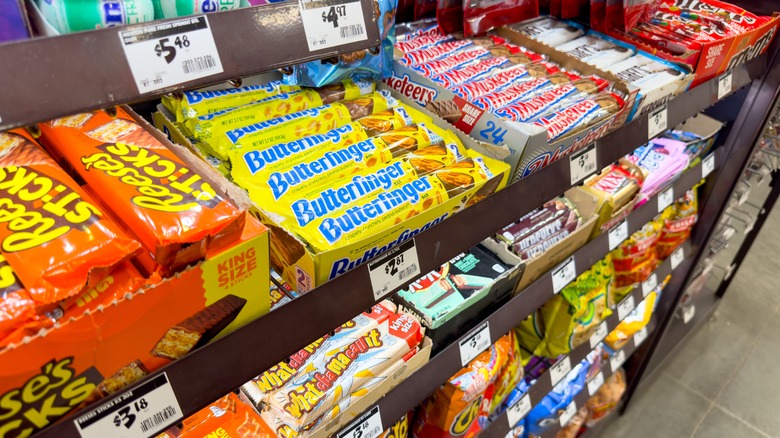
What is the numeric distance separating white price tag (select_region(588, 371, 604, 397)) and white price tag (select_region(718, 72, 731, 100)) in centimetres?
110

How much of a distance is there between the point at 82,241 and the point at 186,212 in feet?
0.35

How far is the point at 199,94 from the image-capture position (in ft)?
3.40

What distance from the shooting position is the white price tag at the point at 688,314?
9.16 feet

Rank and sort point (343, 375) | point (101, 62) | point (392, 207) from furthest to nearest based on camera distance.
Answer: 1. point (343, 375)
2. point (392, 207)
3. point (101, 62)

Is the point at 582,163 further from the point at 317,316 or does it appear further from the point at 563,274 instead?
the point at 317,316

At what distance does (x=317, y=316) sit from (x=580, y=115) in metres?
0.76

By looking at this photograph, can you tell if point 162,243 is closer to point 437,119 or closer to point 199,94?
point 199,94

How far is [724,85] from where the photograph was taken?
1594 millimetres

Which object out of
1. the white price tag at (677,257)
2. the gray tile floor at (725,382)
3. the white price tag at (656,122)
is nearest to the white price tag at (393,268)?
the white price tag at (656,122)

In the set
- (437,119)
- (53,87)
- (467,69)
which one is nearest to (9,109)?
(53,87)

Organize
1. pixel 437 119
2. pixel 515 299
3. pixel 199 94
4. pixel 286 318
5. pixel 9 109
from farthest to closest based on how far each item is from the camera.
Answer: pixel 515 299, pixel 437 119, pixel 199 94, pixel 286 318, pixel 9 109

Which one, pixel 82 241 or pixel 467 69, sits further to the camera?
pixel 467 69

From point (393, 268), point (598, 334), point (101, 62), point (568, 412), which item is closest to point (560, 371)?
point (598, 334)

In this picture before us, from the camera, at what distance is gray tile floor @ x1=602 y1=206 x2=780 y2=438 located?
2.52 metres
